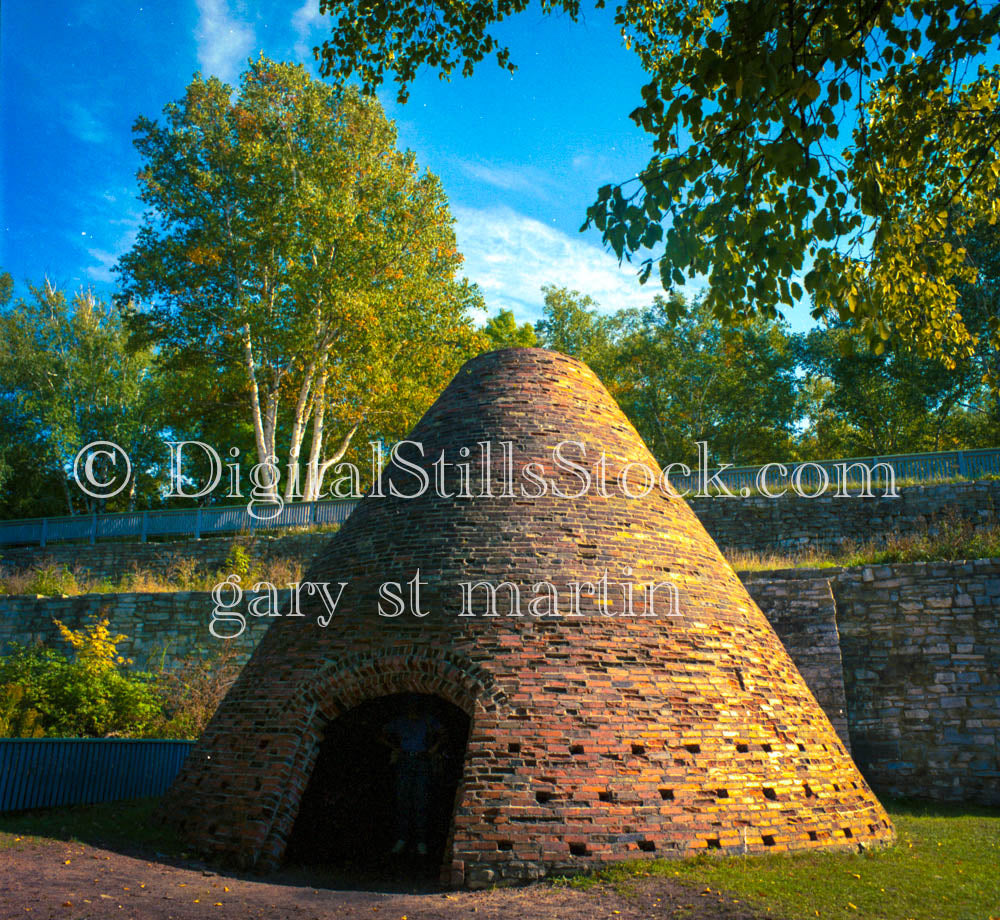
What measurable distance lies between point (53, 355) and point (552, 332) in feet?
66.0

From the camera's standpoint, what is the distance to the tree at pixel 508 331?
33438 millimetres

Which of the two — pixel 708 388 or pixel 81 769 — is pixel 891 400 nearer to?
pixel 708 388

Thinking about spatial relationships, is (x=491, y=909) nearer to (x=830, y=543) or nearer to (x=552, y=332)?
(x=830, y=543)

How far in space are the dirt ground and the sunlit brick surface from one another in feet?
1.02

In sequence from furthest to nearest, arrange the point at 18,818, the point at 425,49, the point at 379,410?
the point at 379,410
the point at 18,818
the point at 425,49

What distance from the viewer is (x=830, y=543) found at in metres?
15.4

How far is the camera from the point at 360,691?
6.17m

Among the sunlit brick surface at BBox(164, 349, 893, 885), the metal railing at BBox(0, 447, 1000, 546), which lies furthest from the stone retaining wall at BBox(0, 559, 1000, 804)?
the metal railing at BBox(0, 447, 1000, 546)

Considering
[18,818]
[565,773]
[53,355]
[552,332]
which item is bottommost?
[18,818]

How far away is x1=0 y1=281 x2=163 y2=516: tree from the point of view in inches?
1070

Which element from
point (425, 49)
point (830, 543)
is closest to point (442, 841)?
point (425, 49)

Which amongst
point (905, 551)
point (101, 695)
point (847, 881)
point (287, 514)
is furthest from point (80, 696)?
point (905, 551)

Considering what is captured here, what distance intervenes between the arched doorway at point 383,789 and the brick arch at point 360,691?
286 millimetres

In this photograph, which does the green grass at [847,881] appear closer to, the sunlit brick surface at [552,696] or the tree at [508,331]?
the sunlit brick surface at [552,696]
